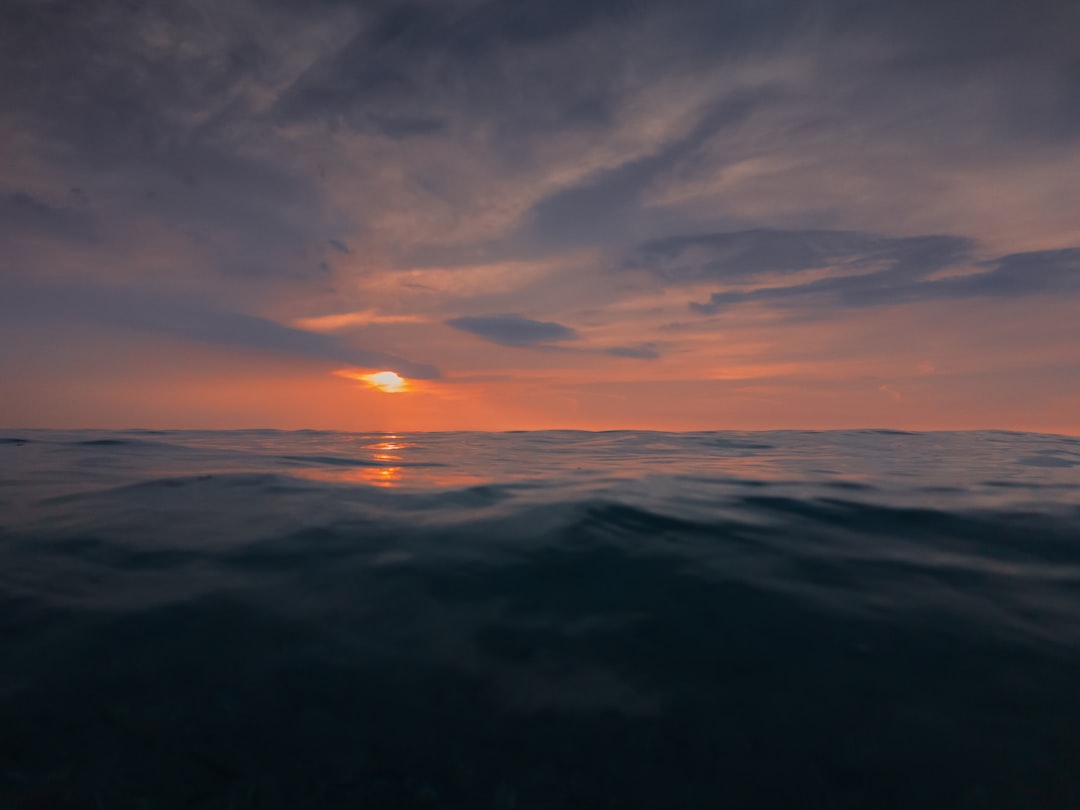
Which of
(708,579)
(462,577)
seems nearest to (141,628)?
(462,577)

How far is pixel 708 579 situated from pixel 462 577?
1.93 meters

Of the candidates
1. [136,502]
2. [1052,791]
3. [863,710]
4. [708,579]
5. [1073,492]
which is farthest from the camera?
A: [1073,492]

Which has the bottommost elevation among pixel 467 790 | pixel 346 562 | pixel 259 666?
pixel 467 790

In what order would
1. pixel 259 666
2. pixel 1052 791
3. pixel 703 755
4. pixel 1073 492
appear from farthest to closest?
pixel 1073 492, pixel 259 666, pixel 703 755, pixel 1052 791

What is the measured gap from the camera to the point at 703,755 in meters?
2.69

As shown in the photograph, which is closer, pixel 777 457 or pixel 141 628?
pixel 141 628

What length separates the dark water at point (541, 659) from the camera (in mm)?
2562

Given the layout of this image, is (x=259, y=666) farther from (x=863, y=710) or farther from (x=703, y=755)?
(x=863, y=710)

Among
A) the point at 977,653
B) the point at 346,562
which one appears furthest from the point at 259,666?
the point at 977,653

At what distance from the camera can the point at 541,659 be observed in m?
3.33

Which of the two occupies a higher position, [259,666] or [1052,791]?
[259,666]

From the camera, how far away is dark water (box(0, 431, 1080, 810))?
2.56 meters

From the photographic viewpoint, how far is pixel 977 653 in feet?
11.2

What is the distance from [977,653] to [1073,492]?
246 inches
